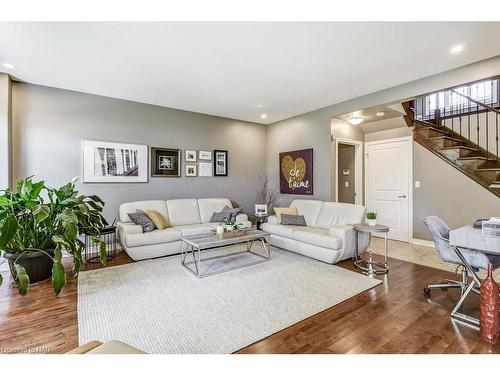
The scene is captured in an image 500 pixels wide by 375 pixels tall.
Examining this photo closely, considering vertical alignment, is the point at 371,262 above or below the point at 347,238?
below

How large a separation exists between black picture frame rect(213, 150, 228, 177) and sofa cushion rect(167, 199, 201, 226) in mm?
938

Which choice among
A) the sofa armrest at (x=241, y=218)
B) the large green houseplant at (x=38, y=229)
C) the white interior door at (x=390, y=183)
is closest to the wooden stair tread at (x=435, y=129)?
the white interior door at (x=390, y=183)

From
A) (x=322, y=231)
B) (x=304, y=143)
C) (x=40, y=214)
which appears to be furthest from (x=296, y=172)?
(x=40, y=214)

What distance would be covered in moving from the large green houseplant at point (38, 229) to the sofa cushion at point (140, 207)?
98 centimetres

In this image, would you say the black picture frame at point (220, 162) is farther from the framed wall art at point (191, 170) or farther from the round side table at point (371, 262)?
the round side table at point (371, 262)

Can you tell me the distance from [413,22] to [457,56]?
3.60 ft

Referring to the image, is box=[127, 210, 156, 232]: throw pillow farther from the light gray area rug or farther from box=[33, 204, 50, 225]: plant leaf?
box=[33, 204, 50, 225]: plant leaf

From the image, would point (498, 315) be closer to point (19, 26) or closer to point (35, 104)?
point (19, 26)

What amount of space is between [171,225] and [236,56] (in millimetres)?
2952

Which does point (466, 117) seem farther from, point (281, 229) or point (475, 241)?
point (281, 229)

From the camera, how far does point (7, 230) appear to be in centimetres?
238

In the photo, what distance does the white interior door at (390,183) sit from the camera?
16.3 ft

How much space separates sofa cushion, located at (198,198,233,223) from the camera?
486 cm

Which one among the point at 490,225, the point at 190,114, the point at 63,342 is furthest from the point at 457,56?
the point at 63,342
